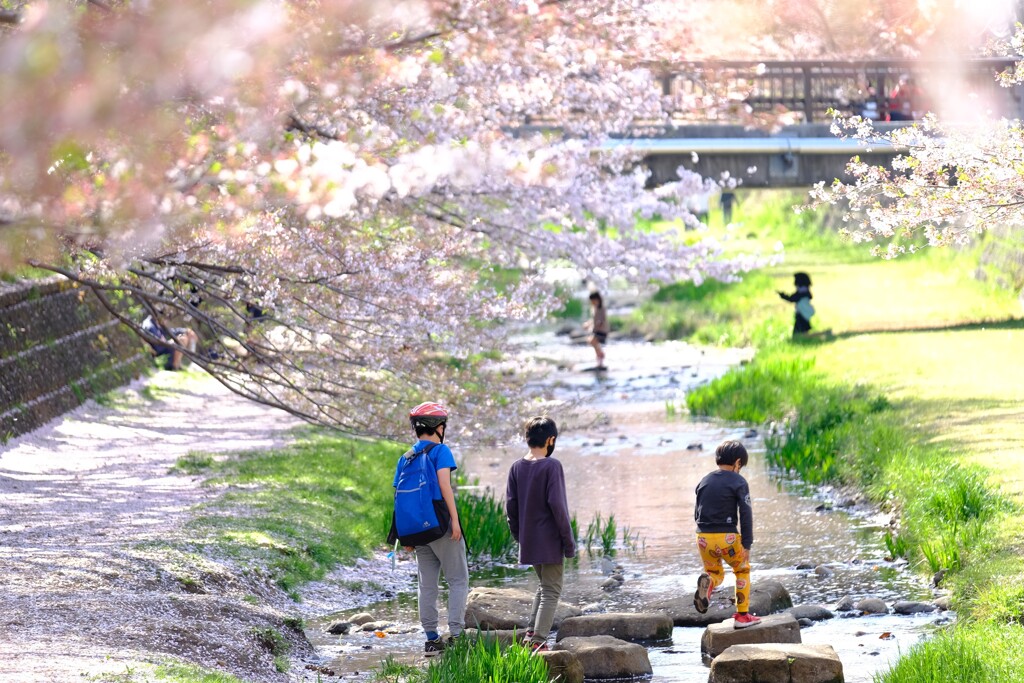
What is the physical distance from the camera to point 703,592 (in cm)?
1043

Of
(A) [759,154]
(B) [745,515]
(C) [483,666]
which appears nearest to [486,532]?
(B) [745,515]

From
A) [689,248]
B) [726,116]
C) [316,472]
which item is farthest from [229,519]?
[726,116]

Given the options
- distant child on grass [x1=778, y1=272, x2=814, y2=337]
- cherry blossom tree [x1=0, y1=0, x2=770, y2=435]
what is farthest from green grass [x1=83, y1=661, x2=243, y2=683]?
distant child on grass [x1=778, y1=272, x2=814, y2=337]

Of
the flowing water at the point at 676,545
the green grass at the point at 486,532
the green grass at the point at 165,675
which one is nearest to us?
the green grass at the point at 165,675

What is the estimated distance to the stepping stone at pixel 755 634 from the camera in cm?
982

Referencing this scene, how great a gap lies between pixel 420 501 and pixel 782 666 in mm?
2586

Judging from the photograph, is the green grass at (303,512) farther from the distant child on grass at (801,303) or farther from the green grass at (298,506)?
the distant child on grass at (801,303)

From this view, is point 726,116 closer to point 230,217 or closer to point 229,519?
point 229,519

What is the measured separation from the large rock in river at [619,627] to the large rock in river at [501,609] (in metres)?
0.33

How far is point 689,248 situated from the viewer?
1883cm

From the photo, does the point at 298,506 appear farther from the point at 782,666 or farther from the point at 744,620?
the point at 782,666

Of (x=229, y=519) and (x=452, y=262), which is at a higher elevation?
(x=452, y=262)

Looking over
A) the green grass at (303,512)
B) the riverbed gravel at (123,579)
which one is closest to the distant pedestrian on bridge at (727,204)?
the green grass at (303,512)

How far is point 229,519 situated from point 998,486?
7.03m
